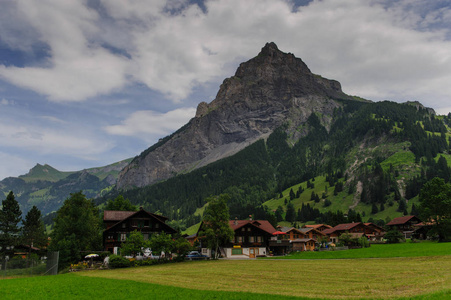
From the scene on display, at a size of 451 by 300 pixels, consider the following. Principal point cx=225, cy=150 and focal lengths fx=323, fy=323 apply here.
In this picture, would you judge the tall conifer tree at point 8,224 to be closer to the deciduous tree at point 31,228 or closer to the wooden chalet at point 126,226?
the deciduous tree at point 31,228

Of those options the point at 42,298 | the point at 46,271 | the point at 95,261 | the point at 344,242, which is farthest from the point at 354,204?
the point at 42,298

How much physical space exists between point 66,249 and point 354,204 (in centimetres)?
16936

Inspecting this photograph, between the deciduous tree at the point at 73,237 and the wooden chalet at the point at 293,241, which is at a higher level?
the deciduous tree at the point at 73,237

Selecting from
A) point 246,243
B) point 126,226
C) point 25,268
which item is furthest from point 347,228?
point 25,268

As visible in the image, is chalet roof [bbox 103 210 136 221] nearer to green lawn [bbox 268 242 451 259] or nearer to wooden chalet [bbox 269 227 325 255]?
wooden chalet [bbox 269 227 325 255]

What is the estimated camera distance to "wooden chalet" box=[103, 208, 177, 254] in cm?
7281

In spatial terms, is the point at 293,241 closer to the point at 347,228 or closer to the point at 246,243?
the point at 246,243

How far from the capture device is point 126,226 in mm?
74438

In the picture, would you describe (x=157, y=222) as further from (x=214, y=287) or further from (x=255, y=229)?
(x=214, y=287)

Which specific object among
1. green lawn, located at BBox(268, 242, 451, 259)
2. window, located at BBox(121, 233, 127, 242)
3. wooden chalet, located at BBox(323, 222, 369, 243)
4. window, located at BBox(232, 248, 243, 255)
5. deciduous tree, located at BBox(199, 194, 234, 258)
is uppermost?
deciduous tree, located at BBox(199, 194, 234, 258)

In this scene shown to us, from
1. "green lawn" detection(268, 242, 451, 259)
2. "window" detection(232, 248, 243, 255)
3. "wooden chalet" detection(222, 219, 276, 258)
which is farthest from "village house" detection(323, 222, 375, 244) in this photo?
"window" detection(232, 248, 243, 255)

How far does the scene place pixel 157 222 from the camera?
7675cm

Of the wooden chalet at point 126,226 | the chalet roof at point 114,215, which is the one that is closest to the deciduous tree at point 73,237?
the wooden chalet at point 126,226

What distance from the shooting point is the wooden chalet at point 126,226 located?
72.8 m
